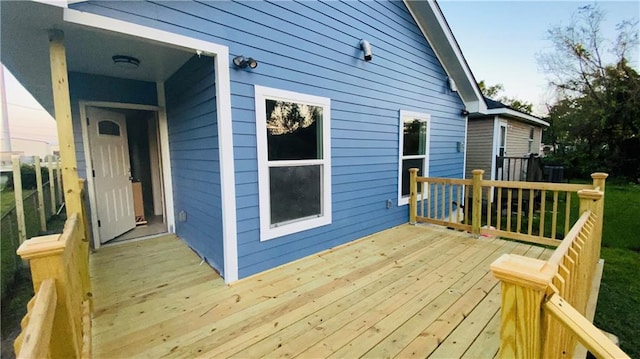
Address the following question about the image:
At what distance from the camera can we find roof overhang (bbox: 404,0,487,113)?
4.96 m

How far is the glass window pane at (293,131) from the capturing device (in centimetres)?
323

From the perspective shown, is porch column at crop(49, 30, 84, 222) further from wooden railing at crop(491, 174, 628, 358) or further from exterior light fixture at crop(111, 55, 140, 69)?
wooden railing at crop(491, 174, 628, 358)

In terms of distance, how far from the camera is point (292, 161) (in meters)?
3.45

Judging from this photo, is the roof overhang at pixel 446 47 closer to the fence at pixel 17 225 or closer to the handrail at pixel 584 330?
the handrail at pixel 584 330

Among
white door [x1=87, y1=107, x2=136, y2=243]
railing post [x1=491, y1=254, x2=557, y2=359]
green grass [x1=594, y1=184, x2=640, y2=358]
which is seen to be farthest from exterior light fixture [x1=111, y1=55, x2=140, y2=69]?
green grass [x1=594, y1=184, x2=640, y2=358]

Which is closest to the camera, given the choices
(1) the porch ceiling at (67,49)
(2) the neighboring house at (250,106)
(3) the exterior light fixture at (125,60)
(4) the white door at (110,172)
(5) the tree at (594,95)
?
(1) the porch ceiling at (67,49)

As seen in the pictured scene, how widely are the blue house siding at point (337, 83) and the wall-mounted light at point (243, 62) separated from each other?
76mm

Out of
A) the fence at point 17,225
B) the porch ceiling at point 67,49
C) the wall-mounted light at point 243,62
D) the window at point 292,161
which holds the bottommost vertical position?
the fence at point 17,225

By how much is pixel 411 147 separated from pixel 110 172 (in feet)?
16.9

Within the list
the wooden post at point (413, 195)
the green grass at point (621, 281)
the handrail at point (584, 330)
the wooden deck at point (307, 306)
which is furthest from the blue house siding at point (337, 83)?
the green grass at point (621, 281)

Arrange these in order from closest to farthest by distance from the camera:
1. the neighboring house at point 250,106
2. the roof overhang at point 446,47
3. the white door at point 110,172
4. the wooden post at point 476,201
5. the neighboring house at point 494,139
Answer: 1. the neighboring house at point 250,106
2. the white door at point 110,172
3. the wooden post at point 476,201
4. the roof overhang at point 446,47
5. the neighboring house at point 494,139

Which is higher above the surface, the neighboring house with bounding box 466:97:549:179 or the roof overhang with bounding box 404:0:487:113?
the roof overhang with bounding box 404:0:487:113

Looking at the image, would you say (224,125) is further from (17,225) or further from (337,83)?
(17,225)

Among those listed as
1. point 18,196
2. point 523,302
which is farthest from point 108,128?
point 523,302
